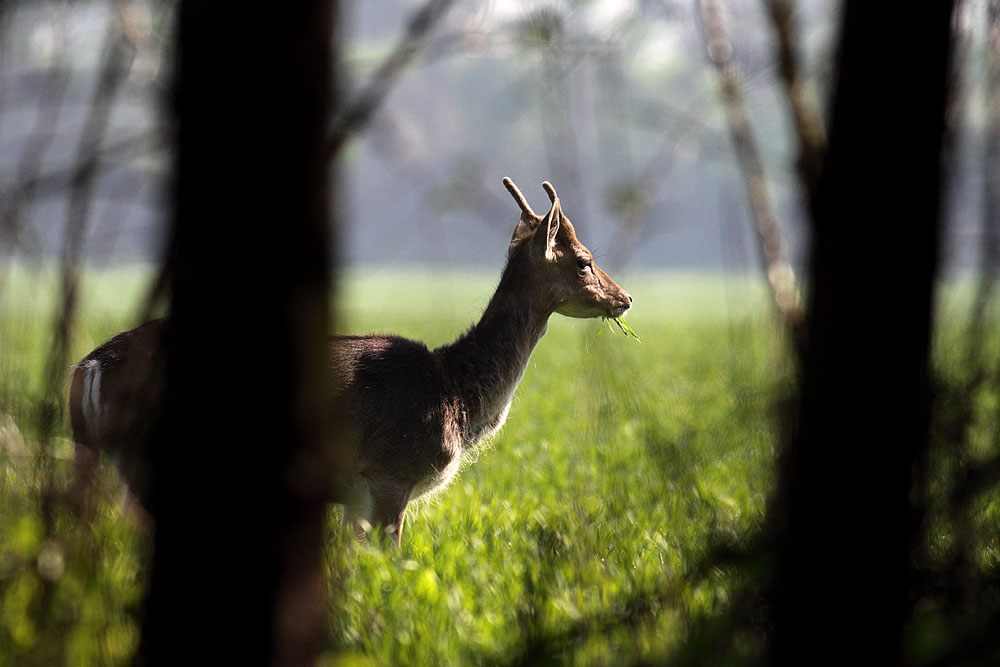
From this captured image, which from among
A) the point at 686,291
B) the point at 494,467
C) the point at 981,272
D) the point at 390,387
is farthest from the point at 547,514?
the point at 686,291

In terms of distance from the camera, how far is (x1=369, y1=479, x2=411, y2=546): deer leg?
541cm

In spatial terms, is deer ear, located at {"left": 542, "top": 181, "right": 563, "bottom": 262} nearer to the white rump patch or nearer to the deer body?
the deer body

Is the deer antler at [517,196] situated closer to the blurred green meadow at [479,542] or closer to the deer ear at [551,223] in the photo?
the deer ear at [551,223]

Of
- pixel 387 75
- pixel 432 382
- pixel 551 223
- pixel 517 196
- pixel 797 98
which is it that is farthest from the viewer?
pixel 517 196

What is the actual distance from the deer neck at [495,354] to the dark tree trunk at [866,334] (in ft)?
12.6

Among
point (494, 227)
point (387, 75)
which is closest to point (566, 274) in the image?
point (387, 75)

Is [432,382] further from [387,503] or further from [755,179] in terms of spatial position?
[755,179]

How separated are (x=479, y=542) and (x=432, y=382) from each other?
995 millimetres

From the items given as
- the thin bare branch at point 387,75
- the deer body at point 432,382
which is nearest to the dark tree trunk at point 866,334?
the thin bare branch at point 387,75

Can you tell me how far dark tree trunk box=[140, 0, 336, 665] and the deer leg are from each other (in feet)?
10.6

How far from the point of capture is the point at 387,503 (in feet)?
17.8

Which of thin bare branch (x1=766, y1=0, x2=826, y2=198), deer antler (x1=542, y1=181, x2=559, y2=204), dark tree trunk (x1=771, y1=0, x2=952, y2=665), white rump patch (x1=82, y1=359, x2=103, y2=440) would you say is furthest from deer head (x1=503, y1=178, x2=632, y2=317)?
dark tree trunk (x1=771, y1=0, x2=952, y2=665)

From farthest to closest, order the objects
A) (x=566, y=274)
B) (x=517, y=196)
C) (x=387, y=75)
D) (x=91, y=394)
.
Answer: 1. (x=566, y=274)
2. (x=517, y=196)
3. (x=91, y=394)
4. (x=387, y=75)

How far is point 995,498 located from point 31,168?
18.6 ft
